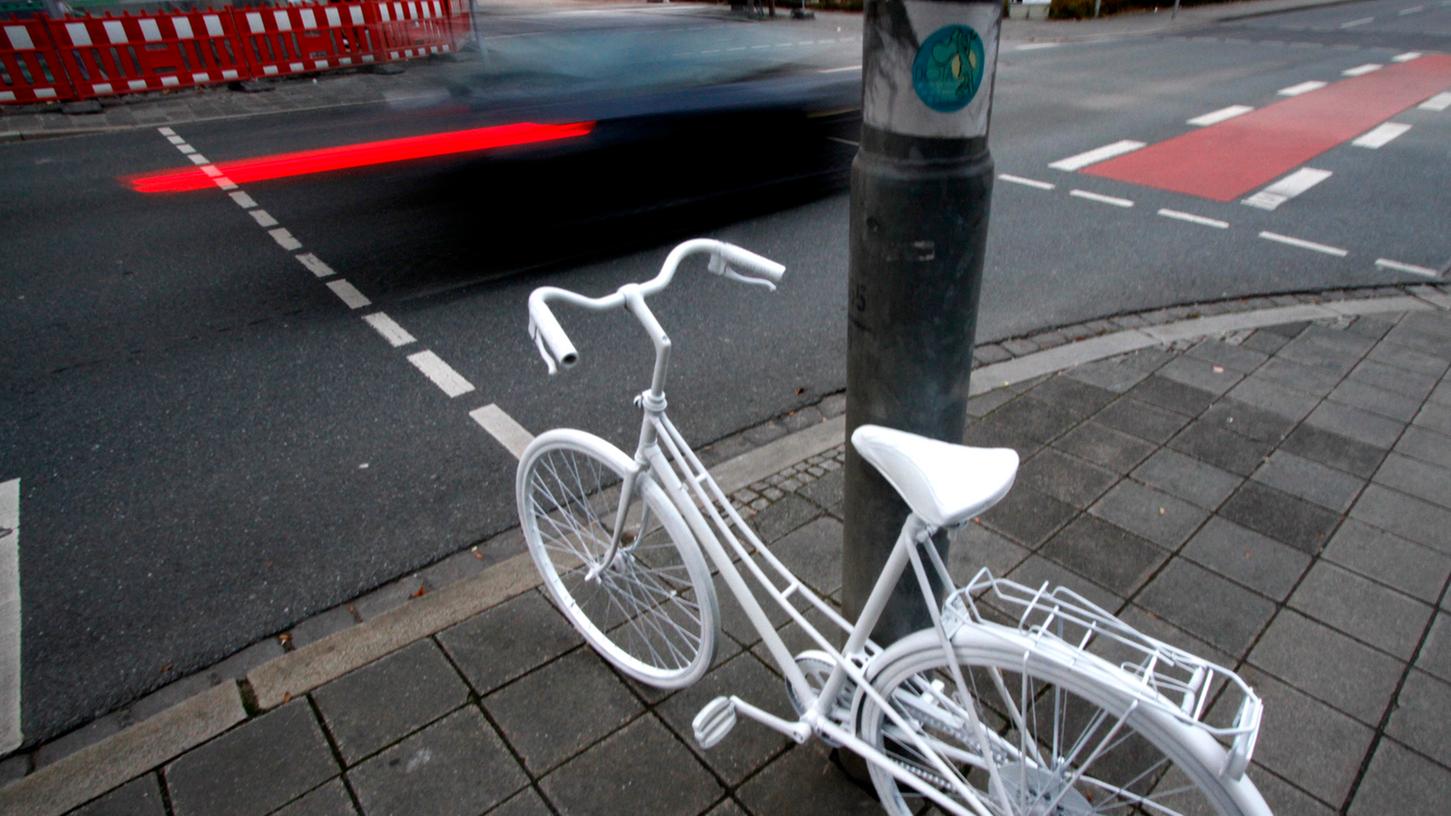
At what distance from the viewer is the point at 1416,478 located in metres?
3.75

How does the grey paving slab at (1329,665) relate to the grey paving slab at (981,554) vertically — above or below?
below

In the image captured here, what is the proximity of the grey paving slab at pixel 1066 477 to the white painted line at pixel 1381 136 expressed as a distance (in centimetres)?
874

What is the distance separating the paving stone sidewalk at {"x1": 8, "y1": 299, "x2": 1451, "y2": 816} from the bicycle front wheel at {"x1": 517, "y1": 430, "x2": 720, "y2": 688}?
0.36 feet

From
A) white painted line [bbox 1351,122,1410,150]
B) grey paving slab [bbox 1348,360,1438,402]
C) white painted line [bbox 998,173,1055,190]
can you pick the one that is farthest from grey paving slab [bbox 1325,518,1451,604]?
white painted line [bbox 1351,122,1410,150]

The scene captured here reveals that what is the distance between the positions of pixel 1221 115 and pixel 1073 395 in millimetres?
9077

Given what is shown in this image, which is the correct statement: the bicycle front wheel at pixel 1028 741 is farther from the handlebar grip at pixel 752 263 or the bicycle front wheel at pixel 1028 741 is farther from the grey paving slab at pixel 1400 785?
the handlebar grip at pixel 752 263

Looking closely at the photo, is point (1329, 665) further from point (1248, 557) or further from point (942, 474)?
point (942, 474)

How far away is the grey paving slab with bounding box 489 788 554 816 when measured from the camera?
93.9 inches

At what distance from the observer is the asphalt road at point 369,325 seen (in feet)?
11.2

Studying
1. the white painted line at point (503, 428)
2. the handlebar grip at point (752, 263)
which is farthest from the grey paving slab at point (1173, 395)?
the white painted line at point (503, 428)

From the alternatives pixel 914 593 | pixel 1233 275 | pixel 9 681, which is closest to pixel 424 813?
pixel 914 593

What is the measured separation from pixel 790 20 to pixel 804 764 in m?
24.6

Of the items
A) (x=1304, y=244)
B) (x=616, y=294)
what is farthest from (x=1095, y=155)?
(x=616, y=294)

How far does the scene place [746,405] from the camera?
4539 mm
